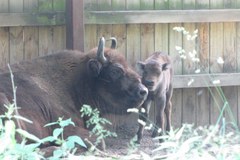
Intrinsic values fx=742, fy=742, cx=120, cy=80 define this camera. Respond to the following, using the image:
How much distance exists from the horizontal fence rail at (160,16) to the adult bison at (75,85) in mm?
943

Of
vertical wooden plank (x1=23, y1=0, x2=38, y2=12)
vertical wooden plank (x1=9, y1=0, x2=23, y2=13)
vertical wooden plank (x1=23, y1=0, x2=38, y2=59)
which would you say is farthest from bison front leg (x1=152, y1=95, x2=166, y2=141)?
vertical wooden plank (x1=9, y1=0, x2=23, y2=13)

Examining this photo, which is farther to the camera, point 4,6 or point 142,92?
point 4,6

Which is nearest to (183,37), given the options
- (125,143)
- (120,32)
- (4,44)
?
(120,32)

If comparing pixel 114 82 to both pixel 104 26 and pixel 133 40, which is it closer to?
pixel 104 26

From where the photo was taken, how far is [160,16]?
10547 millimetres

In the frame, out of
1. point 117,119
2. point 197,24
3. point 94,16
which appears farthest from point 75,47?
point 197,24

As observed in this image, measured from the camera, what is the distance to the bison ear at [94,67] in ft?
29.2

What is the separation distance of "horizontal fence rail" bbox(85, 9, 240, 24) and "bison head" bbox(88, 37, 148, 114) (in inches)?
47.4

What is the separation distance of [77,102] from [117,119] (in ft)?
2.60

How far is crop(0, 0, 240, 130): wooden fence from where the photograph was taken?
9.95 meters

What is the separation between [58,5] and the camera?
A: 10188 mm

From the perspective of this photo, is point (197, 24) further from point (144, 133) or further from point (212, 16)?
point (144, 133)

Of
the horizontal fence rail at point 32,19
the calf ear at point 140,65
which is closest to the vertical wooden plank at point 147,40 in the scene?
the calf ear at point 140,65

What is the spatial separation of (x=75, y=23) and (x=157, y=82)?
1.34 metres
